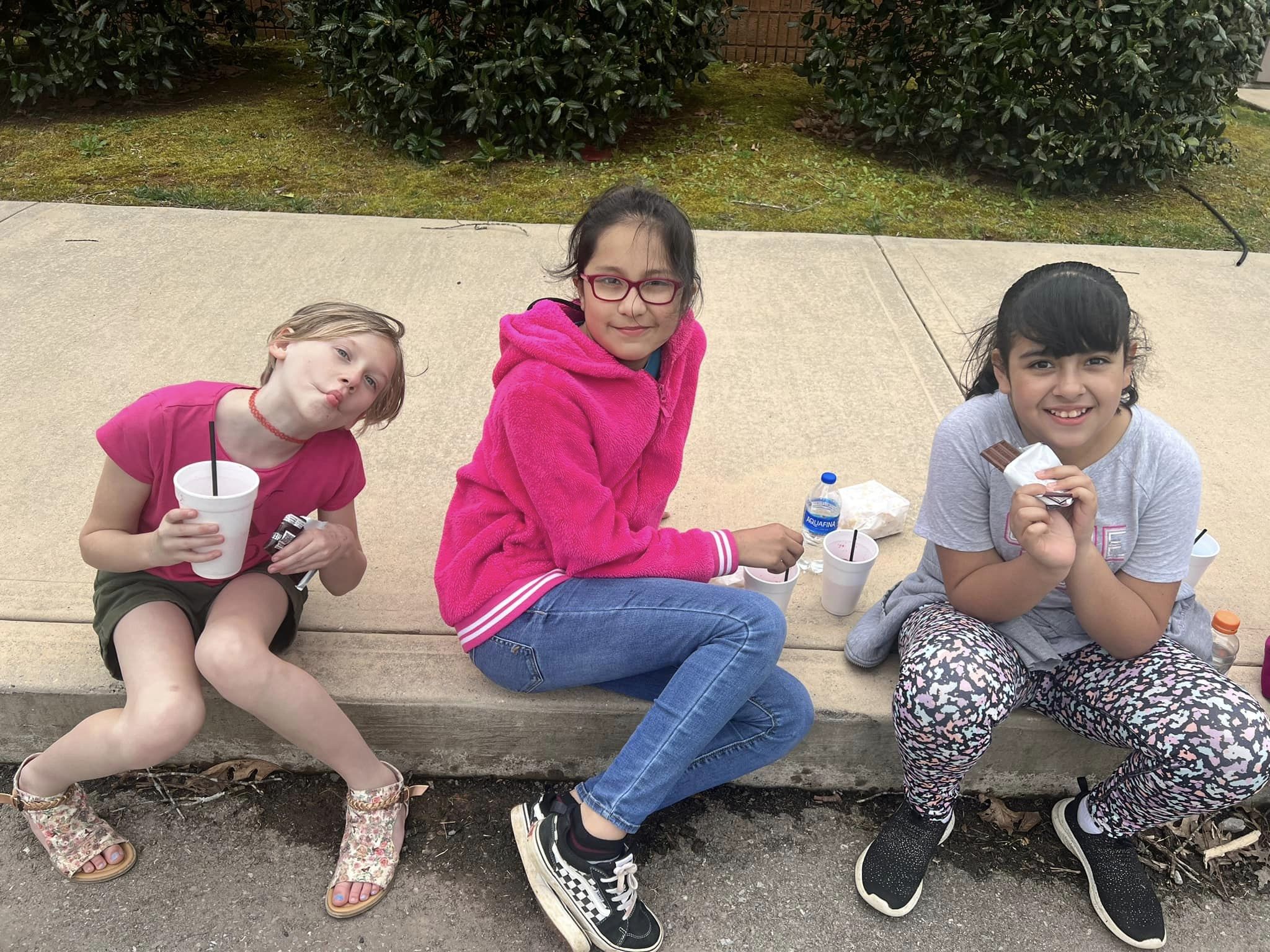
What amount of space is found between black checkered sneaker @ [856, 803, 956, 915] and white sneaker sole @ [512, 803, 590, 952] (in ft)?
1.94

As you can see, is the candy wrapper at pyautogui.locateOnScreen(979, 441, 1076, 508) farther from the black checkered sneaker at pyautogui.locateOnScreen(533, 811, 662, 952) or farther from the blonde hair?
the blonde hair

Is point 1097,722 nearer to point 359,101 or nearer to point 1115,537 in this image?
point 1115,537

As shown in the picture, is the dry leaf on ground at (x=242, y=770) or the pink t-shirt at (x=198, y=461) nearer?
the pink t-shirt at (x=198, y=461)

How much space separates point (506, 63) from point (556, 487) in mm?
3833

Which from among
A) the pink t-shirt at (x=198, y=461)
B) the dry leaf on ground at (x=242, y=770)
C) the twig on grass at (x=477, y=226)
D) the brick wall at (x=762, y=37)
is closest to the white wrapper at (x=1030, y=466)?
the pink t-shirt at (x=198, y=461)

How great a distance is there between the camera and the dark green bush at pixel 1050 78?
4938mm

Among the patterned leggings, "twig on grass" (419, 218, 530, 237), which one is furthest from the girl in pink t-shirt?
"twig on grass" (419, 218, 530, 237)

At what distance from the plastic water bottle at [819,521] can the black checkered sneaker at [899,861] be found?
727mm

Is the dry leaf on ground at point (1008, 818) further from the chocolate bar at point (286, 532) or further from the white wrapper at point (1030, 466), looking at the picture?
the chocolate bar at point (286, 532)

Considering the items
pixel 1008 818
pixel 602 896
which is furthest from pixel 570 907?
pixel 1008 818

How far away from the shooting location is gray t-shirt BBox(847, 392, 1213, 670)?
6.68ft

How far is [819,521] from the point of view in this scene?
275 cm

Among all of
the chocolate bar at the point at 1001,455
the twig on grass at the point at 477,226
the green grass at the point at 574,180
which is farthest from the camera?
the green grass at the point at 574,180

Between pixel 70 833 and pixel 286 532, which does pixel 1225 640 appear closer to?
pixel 286 532
